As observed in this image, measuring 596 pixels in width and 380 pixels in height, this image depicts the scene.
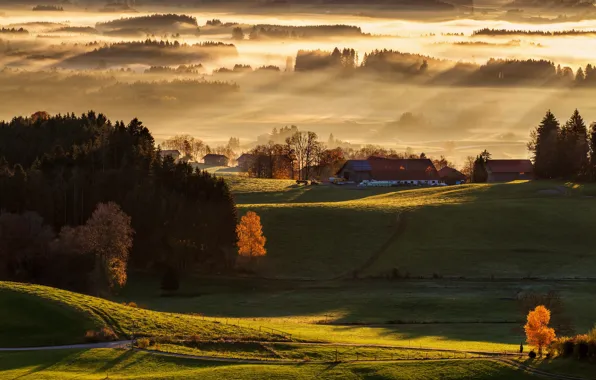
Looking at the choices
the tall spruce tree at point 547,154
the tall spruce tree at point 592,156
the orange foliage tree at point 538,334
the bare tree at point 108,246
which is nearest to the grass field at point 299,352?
the orange foliage tree at point 538,334

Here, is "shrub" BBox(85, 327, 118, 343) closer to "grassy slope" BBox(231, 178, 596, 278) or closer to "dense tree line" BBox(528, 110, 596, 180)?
"grassy slope" BBox(231, 178, 596, 278)

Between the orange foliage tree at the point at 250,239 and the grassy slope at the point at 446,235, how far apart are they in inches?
85.1

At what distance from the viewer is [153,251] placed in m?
133

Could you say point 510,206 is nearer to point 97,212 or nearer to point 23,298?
point 97,212

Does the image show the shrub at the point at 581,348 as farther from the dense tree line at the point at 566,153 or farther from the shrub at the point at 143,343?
the dense tree line at the point at 566,153

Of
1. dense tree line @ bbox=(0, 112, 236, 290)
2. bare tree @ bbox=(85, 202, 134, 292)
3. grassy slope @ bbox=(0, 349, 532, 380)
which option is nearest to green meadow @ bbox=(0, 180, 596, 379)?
grassy slope @ bbox=(0, 349, 532, 380)

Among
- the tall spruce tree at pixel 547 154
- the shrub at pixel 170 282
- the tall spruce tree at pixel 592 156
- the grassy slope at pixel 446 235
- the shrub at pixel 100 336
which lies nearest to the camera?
the shrub at pixel 100 336

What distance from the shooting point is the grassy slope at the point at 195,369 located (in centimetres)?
6328

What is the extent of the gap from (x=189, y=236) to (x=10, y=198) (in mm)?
26904

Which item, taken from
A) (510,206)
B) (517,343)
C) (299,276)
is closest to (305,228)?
(299,276)

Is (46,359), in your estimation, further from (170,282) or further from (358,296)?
(170,282)

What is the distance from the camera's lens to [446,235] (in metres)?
145

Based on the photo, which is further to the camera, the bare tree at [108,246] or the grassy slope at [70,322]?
the bare tree at [108,246]

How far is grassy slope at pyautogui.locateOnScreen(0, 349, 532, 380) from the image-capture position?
63281 mm
